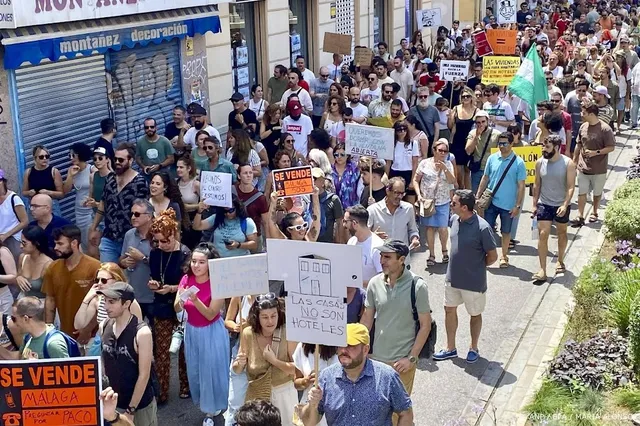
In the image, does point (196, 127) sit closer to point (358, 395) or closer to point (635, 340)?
point (635, 340)

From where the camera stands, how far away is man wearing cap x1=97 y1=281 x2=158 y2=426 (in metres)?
6.52

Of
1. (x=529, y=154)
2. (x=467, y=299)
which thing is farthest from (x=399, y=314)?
(x=529, y=154)

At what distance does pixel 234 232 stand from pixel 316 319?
341 cm

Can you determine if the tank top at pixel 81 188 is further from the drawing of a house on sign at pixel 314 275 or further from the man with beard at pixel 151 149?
the drawing of a house on sign at pixel 314 275

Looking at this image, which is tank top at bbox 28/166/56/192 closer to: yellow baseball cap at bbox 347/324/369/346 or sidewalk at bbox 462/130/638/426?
sidewalk at bbox 462/130/638/426

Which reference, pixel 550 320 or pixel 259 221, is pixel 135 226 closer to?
pixel 259 221

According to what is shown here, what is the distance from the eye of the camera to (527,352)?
30.5 ft

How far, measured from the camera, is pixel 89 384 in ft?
18.0

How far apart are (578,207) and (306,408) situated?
881cm

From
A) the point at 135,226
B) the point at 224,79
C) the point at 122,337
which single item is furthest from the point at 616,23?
the point at 122,337

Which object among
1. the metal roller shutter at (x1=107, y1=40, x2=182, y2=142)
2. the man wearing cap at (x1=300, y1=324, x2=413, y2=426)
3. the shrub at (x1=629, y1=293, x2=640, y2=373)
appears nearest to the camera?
the man wearing cap at (x1=300, y1=324, x2=413, y2=426)

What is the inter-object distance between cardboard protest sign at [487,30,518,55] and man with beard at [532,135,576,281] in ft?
30.0

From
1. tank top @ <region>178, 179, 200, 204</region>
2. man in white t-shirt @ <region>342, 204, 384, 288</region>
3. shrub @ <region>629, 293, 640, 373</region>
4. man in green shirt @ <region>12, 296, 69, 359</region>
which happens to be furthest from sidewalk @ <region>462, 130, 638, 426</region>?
tank top @ <region>178, 179, 200, 204</region>

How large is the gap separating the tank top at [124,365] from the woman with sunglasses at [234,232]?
2636 millimetres
